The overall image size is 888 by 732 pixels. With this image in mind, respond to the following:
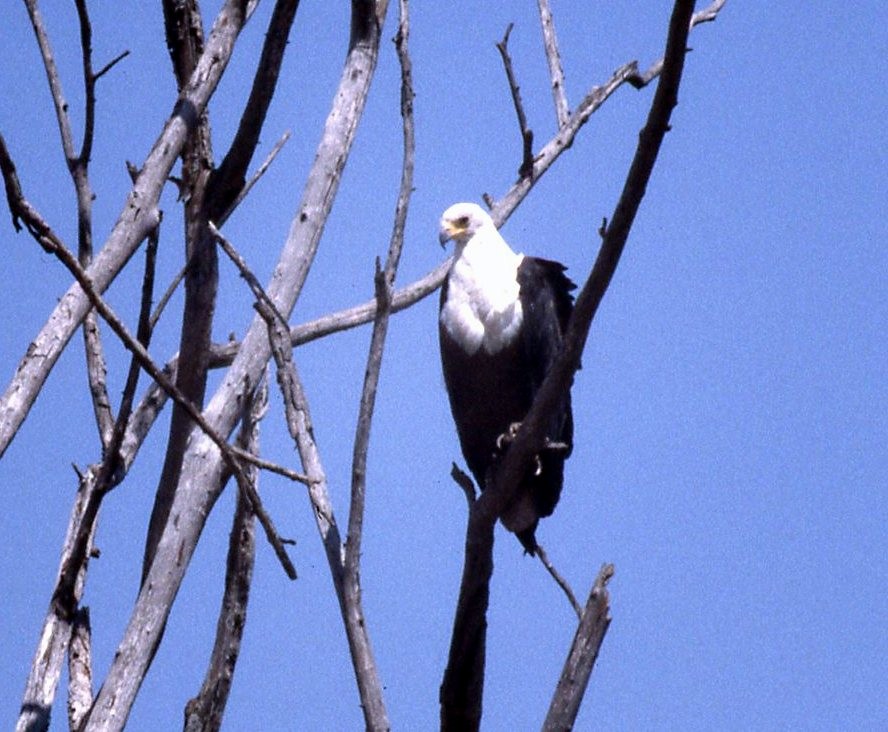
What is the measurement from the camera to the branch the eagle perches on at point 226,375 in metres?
4.01

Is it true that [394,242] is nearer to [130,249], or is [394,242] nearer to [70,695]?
[130,249]

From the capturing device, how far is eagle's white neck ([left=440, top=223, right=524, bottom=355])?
19.9 ft

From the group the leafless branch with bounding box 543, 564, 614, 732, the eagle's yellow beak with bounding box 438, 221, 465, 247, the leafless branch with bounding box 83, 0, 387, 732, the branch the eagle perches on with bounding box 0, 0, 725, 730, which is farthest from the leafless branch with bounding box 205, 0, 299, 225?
the leafless branch with bounding box 543, 564, 614, 732

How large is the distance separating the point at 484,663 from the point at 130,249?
171 cm

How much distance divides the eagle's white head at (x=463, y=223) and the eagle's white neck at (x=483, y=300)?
126 mm

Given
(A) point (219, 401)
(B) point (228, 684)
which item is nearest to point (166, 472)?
(A) point (219, 401)

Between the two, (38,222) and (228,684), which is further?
(228,684)

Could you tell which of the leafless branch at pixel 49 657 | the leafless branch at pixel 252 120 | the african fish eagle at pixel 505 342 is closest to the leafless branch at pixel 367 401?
the leafless branch at pixel 252 120

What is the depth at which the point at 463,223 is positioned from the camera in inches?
254

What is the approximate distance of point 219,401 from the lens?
4.73m

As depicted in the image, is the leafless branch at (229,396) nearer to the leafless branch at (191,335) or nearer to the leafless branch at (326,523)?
the leafless branch at (191,335)

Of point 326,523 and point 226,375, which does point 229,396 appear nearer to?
point 226,375

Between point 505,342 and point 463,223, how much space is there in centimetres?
69

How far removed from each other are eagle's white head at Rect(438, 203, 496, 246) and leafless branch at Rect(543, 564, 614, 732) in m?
2.52
